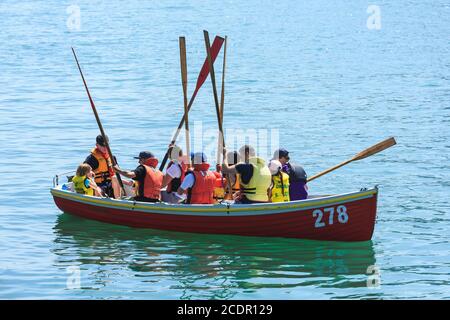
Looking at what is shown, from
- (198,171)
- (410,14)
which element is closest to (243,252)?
(198,171)

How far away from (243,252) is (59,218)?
4.77m

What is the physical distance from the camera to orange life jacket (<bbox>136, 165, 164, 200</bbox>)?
17.5 metres

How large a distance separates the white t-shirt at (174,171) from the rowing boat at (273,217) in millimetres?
548

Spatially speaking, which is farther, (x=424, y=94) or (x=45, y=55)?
(x=45, y=55)

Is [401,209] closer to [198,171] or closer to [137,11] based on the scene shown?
[198,171]

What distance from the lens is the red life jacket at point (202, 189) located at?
56.2ft

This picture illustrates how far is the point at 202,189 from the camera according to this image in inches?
678

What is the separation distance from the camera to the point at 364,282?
50.6 feet

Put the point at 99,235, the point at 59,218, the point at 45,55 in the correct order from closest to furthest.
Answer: the point at 99,235, the point at 59,218, the point at 45,55

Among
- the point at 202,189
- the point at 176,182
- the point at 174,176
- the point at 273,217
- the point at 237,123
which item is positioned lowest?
the point at 273,217
